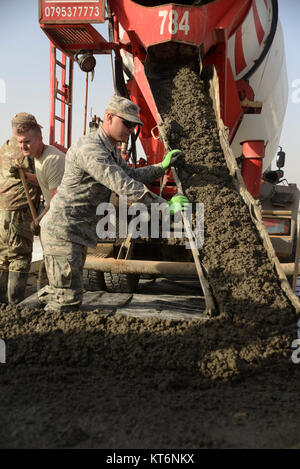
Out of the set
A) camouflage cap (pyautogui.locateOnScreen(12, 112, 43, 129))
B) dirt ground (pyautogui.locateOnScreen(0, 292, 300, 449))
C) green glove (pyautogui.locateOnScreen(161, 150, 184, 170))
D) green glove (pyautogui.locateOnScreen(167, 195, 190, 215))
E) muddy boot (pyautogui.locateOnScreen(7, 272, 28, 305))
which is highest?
camouflage cap (pyautogui.locateOnScreen(12, 112, 43, 129))

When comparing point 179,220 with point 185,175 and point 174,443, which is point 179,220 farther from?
point 174,443

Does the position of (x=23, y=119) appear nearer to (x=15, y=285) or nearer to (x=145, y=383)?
(x=15, y=285)

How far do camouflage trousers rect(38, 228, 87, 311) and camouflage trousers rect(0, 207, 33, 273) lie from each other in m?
0.65

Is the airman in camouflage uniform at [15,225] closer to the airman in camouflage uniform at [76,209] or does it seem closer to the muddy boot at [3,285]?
the muddy boot at [3,285]

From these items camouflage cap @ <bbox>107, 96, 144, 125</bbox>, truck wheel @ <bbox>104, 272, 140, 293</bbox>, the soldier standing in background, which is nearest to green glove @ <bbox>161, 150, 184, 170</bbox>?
camouflage cap @ <bbox>107, 96, 144, 125</bbox>

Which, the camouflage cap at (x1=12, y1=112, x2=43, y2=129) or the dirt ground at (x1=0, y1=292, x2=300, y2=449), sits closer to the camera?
the dirt ground at (x1=0, y1=292, x2=300, y2=449)

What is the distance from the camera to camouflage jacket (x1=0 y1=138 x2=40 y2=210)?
3840 millimetres

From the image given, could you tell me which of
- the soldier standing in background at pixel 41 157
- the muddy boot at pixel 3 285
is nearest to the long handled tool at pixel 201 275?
the soldier standing in background at pixel 41 157

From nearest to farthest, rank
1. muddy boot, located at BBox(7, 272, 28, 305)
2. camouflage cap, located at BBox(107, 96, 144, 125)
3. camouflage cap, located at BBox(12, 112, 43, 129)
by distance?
camouflage cap, located at BBox(107, 96, 144, 125) < camouflage cap, located at BBox(12, 112, 43, 129) < muddy boot, located at BBox(7, 272, 28, 305)

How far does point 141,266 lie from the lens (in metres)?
3.82

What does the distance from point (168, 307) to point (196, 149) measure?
1.55 meters

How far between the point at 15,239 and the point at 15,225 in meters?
0.13

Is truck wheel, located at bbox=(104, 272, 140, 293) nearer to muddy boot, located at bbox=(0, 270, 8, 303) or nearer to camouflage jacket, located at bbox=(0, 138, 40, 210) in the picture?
muddy boot, located at bbox=(0, 270, 8, 303)
